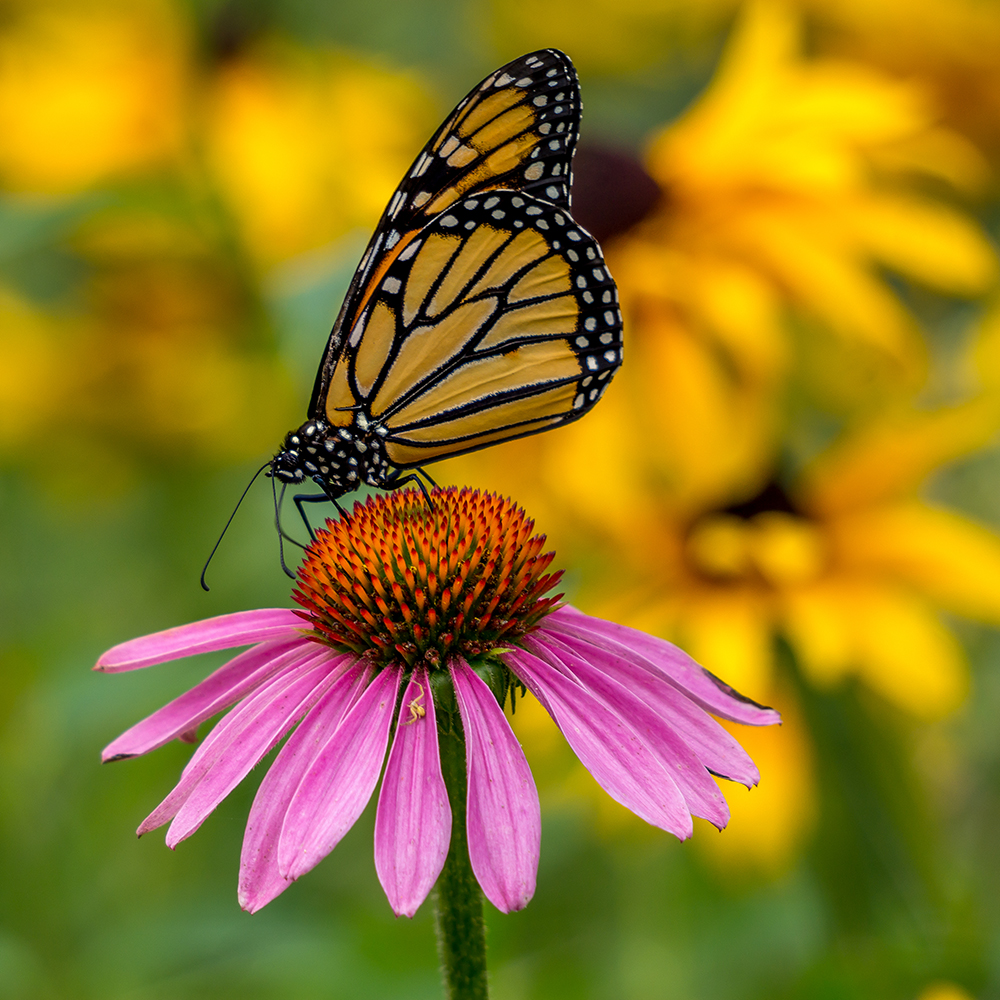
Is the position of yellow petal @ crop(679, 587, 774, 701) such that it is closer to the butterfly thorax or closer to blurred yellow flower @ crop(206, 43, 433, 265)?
the butterfly thorax

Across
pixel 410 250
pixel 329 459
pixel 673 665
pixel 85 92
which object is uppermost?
pixel 85 92

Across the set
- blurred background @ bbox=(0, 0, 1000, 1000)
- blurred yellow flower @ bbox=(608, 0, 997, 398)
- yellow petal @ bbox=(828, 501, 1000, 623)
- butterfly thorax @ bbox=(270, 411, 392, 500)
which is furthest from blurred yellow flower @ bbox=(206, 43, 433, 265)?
yellow petal @ bbox=(828, 501, 1000, 623)

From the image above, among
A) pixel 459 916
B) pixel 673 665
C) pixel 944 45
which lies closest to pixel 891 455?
pixel 673 665

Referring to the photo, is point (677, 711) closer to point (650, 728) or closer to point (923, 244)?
point (650, 728)

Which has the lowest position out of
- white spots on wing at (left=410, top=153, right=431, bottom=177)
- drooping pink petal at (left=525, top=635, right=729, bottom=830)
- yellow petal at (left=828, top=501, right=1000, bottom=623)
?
yellow petal at (left=828, top=501, right=1000, bottom=623)

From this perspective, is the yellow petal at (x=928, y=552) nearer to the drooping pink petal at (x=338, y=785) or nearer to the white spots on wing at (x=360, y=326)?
the white spots on wing at (x=360, y=326)

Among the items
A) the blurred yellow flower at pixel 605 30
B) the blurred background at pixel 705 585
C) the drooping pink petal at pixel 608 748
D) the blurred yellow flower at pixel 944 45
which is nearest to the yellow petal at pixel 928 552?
the blurred background at pixel 705 585
